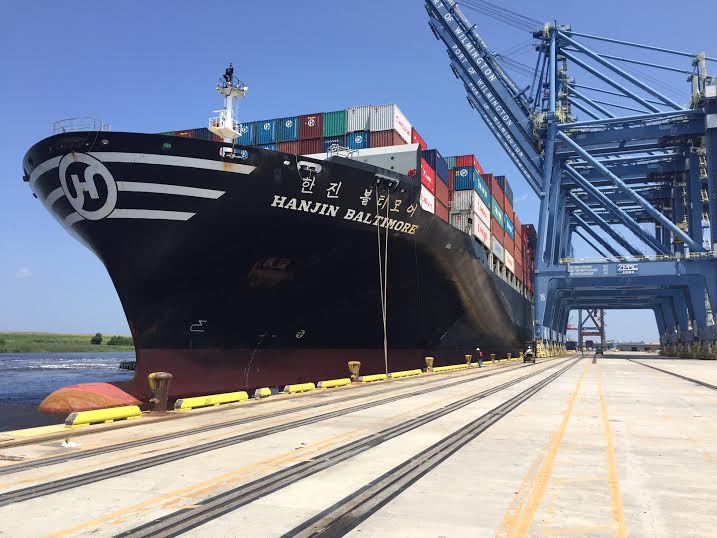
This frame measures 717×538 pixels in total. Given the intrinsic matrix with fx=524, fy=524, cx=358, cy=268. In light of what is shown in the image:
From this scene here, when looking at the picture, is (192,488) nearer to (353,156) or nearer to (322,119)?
(353,156)

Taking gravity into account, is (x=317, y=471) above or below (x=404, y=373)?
above

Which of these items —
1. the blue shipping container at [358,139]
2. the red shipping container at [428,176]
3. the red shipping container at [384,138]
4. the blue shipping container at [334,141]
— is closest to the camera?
the red shipping container at [384,138]

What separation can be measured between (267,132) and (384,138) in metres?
6.23

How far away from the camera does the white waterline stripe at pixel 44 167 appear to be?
15.5 meters

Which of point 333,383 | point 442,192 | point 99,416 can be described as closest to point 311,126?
point 442,192

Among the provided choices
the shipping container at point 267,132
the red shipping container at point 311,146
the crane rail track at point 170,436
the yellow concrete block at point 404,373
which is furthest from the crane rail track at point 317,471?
the shipping container at point 267,132

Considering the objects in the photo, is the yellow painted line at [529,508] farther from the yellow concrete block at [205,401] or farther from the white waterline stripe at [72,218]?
the white waterline stripe at [72,218]

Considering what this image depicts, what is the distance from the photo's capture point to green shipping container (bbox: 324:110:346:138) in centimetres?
2509

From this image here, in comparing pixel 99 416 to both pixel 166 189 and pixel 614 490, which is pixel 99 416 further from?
pixel 614 490

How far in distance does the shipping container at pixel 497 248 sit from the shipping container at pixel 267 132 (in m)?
20.6

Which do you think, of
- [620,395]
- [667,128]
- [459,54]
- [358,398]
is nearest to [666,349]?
[667,128]

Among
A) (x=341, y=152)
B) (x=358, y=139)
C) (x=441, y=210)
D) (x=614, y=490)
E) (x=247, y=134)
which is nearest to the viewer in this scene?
(x=614, y=490)

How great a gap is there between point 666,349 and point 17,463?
85.9 metres

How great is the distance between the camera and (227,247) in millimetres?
16750
